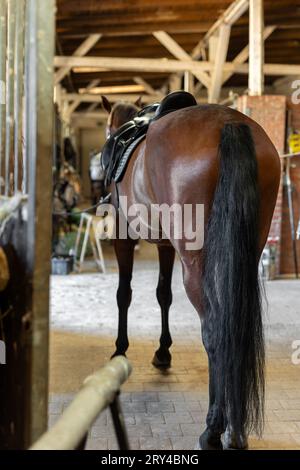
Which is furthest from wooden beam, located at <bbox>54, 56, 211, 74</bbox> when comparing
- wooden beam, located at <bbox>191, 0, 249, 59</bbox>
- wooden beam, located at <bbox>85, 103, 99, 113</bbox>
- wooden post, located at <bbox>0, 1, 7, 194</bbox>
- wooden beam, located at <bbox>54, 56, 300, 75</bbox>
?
wooden beam, located at <bbox>85, 103, 99, 113</bbox>

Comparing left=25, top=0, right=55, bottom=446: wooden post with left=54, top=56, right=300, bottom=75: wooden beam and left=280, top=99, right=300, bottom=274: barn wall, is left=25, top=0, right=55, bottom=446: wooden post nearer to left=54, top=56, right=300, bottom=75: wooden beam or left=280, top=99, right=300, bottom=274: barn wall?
left=280, top=99, right=300, bottom=274: barn wall

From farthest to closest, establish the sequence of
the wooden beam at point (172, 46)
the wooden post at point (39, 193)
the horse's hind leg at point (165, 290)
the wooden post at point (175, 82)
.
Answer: the wooden post at point (175, 82) < the wooden beam at point (172, 46) < the horse's hind leg at point (165, 290) < the wooden post at point (39, 193)

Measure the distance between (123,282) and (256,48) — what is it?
4261 mm

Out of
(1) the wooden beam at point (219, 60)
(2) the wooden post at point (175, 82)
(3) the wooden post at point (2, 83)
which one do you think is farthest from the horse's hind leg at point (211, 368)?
(2) the wooden post at point (175, 82)

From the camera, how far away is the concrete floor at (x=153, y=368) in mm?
2633

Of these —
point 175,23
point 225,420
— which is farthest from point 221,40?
point 225,420

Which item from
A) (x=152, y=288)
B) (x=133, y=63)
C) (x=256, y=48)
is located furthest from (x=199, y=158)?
(x=133, y=63)

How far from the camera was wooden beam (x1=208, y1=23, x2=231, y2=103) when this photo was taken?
8164 millimetres

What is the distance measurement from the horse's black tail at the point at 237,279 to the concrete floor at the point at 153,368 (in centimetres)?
43

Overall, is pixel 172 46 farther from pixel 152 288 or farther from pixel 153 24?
pixel 152 288

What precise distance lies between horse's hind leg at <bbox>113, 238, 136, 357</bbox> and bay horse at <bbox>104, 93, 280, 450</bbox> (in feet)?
3.40

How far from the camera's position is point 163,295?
12.8 feet

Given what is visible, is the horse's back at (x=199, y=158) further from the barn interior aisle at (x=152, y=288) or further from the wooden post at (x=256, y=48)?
the wooden post at (x=256, y=48)

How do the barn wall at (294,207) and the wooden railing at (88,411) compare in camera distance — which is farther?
the barn wall at (294,207)
